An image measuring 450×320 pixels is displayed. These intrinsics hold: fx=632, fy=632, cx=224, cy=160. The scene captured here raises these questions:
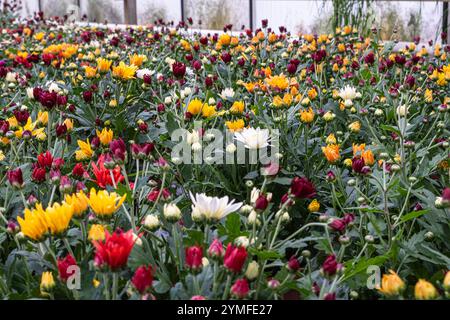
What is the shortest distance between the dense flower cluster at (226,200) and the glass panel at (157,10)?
4512mm

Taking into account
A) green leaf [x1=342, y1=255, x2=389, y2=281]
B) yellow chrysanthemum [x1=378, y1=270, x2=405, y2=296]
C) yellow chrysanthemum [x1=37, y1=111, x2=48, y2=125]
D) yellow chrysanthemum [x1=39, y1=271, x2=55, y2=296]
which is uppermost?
yellow chrysanthemum [x1=37, y1=111, x2=48, y2=125]

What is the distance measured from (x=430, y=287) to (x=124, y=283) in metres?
0.36

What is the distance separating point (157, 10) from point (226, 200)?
6379 mm

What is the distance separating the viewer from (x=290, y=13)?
5.68m

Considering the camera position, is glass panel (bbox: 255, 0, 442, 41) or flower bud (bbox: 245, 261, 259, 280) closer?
flower bud (bbox: 245, 261, 259, 280)

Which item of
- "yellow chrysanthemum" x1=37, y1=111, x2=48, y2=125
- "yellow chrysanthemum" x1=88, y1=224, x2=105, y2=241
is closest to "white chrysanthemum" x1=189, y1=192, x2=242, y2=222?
"yellow chrysanthemum" x1=88, y1=224, x2=105, y2=241

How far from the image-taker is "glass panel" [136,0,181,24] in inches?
262

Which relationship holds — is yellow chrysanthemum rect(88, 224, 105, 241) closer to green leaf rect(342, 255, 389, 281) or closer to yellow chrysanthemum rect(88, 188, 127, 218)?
yellow chrysanthemum rect(88, 188, 127, 218)

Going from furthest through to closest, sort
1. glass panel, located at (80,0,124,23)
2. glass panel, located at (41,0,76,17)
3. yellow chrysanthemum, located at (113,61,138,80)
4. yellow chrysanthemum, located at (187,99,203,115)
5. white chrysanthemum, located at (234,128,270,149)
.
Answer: glass panel, located at (41,0,76,17) → glass panel, located at (80,0,124,23) → yellow chrysanthemum, located at (113,61,138,80) → yellow chrysanthemum, located at (187,99,203,115) → white chrysanthemum, located at (234,128,270,149)

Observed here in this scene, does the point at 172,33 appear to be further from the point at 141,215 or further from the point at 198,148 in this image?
the point at 141,215

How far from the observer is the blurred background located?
13.4 ft

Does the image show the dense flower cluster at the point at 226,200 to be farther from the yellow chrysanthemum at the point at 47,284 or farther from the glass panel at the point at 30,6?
the glass panel at the point at 30,6

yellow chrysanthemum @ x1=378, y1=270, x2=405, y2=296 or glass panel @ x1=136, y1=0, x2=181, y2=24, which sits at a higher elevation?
glass panel @ x1=136, y1=0, x2=181, y2=24

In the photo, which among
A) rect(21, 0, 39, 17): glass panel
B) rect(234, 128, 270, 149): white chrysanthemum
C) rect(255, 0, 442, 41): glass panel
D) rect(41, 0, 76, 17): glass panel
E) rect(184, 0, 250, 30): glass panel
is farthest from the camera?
rect(21, 0, 39, 17): glass panel
